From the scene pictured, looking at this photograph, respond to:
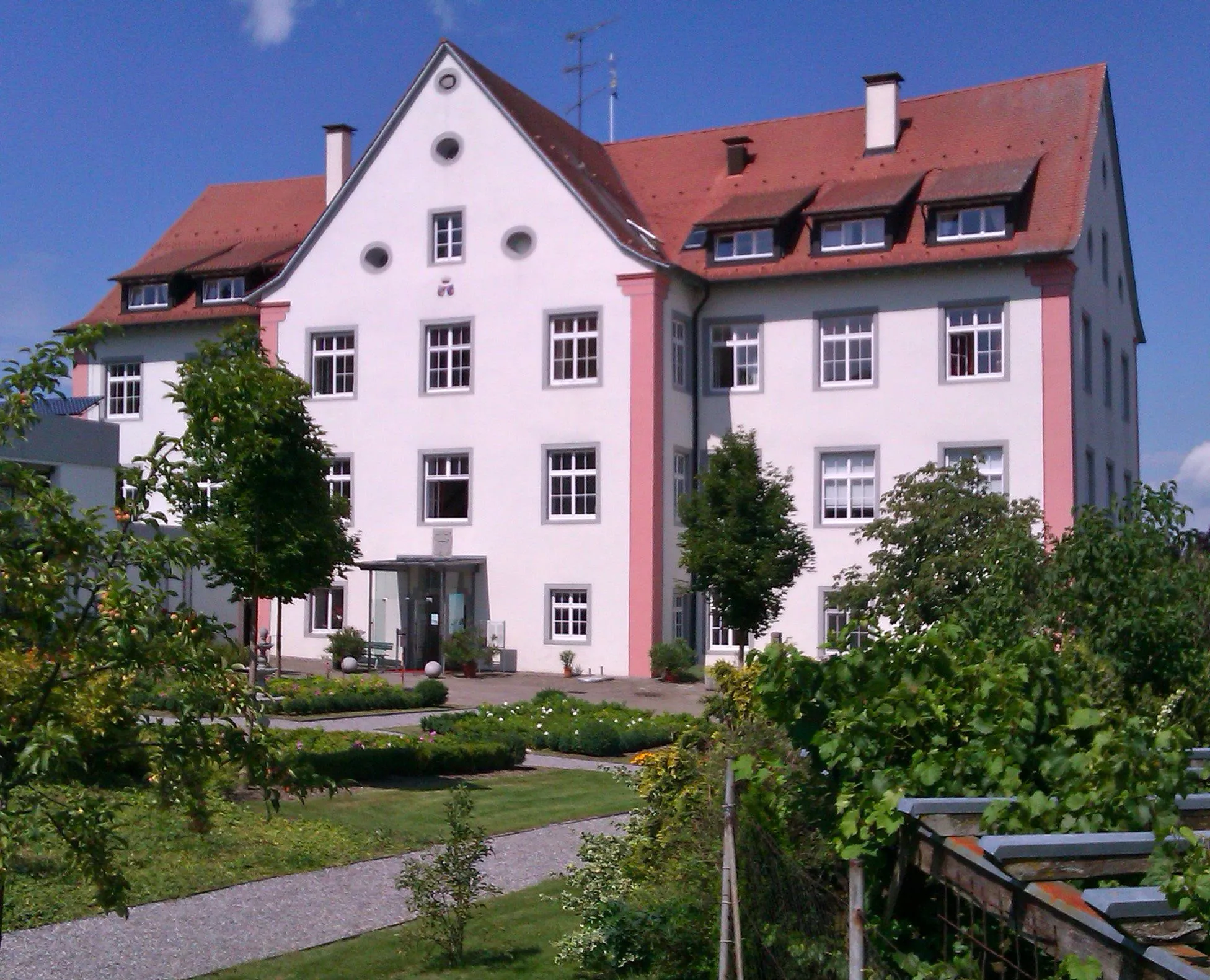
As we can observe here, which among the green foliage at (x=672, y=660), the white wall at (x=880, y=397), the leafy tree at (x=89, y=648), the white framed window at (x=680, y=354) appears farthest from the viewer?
the white framed window at (x=680, y=354)

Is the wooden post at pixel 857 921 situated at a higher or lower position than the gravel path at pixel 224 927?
higher

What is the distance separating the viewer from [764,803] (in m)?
6.63

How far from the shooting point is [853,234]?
35750 mm

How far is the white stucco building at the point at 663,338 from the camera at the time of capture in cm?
3419

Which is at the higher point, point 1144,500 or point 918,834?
point 1144,500

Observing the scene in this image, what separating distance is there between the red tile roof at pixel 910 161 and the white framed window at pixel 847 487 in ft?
15.1

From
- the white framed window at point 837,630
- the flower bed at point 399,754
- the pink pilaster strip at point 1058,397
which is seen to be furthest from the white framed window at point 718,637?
the flower bed at point 399,754

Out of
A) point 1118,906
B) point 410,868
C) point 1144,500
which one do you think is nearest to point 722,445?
point 1144,500

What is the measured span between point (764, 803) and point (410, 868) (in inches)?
165

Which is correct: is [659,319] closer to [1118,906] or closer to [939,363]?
[939,363]

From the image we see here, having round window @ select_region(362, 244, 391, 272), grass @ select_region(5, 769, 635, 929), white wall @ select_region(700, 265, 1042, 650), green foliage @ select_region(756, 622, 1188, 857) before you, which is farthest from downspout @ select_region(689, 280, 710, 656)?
green foliage @ select_region(756, 622, 1188, 857)

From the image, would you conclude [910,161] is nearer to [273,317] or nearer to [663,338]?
[663,338]

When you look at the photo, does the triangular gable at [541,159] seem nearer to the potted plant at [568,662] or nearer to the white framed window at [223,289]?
the white framed window at [223,289]

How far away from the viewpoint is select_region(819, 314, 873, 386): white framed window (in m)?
35.3
